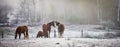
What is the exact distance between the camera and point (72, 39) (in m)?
5.15

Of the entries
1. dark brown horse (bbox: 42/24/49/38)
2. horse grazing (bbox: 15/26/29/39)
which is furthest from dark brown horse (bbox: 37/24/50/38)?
horse grazing (bbox: 15/26/29/39)

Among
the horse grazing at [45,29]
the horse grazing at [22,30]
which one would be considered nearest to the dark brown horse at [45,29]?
the horse grazing at [45,29]

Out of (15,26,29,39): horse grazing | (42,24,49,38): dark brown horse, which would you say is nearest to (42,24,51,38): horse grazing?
(42,24,49,38): dark brown horse

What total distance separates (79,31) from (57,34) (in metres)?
0.48

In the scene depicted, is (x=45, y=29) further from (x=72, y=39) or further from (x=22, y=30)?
(x=72, y=39)

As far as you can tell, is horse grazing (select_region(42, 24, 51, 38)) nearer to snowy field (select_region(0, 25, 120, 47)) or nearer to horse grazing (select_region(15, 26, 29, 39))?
snowy field (select_region(0, 25, 120, 47))

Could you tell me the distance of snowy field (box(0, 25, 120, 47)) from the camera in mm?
5066

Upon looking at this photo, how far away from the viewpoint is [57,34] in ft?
17.0

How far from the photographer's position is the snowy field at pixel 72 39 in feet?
16.6

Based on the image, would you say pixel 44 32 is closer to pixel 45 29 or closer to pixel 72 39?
pixel 45 29

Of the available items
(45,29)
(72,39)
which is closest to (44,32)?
(45,29)

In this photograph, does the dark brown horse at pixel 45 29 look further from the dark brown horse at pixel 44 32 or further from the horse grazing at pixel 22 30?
the horse grazing at pixel 22 30

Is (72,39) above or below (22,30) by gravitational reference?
below

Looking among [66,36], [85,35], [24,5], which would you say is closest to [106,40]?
[85,35]
